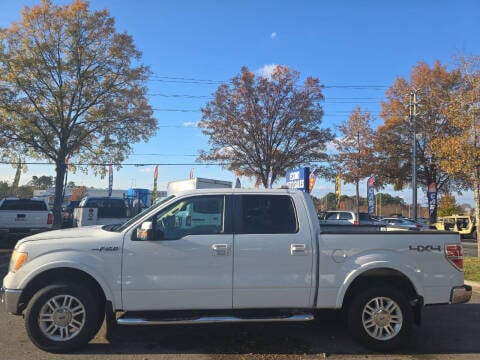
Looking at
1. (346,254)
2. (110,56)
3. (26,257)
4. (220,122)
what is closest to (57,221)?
(110,56)

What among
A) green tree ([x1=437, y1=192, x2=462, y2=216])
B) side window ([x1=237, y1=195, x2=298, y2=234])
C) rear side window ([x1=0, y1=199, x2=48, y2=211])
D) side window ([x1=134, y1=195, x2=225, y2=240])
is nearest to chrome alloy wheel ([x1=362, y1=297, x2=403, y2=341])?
side window ([x1=237, y1=195, x2=298, y2=234])

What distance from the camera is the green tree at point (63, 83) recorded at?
20453 mm

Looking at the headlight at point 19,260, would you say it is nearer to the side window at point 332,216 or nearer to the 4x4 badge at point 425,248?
the 4x4 badge at point 425,248

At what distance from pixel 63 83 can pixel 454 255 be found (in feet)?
65.4

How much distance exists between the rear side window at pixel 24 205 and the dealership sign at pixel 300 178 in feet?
29.8

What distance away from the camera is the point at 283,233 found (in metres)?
5.36

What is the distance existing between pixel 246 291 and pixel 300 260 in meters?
0.74

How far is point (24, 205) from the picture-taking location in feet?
53.1

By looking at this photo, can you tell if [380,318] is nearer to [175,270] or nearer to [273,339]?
[273,339]

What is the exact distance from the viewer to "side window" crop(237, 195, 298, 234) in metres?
5.38

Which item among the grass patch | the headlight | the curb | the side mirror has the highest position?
the side mirror

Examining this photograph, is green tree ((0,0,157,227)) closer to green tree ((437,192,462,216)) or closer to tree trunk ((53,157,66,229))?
tree trunk ((53,157,66,229))

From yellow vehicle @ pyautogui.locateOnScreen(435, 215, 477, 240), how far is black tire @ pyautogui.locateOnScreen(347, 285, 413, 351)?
29211mm

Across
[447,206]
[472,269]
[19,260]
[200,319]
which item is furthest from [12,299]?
[447,206]
